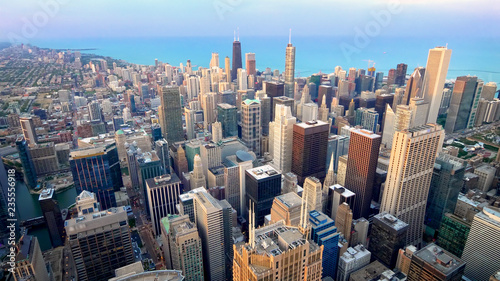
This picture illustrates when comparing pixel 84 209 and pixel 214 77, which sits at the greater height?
pixel 214 77

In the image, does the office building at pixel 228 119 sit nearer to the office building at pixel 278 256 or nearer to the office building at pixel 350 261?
the office building at pixel 350 261

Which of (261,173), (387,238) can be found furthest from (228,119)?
(387,238)

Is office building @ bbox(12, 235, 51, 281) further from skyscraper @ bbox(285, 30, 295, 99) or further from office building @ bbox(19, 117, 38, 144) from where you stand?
skyscraper @ bbox(285, 30, 295, 99)

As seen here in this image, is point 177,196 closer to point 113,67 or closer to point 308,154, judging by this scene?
point 308,154

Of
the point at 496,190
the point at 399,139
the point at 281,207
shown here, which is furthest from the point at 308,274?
the point at 496,190

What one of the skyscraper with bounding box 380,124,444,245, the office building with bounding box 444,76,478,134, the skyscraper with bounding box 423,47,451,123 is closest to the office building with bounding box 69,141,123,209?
the skyscraper with bounding box 380,124,444,245

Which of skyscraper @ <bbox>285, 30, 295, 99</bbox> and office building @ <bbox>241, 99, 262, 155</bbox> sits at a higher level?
skyscraper @ <bbox>285, 30, 295, 99</bbox>
